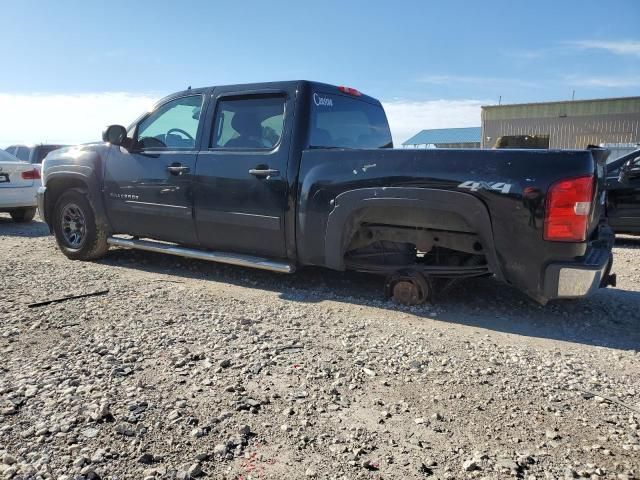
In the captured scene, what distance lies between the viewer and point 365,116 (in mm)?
5684

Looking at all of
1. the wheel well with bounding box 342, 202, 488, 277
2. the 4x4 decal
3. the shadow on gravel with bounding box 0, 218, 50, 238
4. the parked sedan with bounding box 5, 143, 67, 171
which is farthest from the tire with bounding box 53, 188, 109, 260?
the parked sedan with bounding box 5, 143, 67, 171

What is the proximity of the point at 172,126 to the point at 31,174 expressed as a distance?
19.1 feet

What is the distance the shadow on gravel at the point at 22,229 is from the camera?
8.84m

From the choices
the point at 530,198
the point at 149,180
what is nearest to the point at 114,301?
the point at 149,180

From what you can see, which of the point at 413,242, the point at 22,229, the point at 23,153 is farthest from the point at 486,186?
the point at 23,153

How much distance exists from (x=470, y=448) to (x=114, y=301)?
134 inches

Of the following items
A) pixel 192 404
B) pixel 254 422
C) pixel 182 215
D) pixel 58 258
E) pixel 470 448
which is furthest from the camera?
pixel 58 258

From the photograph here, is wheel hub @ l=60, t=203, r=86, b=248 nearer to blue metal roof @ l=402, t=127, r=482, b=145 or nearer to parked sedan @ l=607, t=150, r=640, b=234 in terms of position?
parked sedan @ l=607, t=150, r=640, b=234

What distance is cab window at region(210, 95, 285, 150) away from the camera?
493cm

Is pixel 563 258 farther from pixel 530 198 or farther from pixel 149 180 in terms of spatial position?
pixel 149 180

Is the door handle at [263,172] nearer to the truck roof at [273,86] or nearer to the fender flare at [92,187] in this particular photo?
the truck roof at [273,86]

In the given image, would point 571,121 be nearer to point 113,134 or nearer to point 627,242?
point 627,242

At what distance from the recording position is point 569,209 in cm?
360

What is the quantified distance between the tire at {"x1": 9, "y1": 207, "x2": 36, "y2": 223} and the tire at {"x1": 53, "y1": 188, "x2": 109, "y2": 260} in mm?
4451
